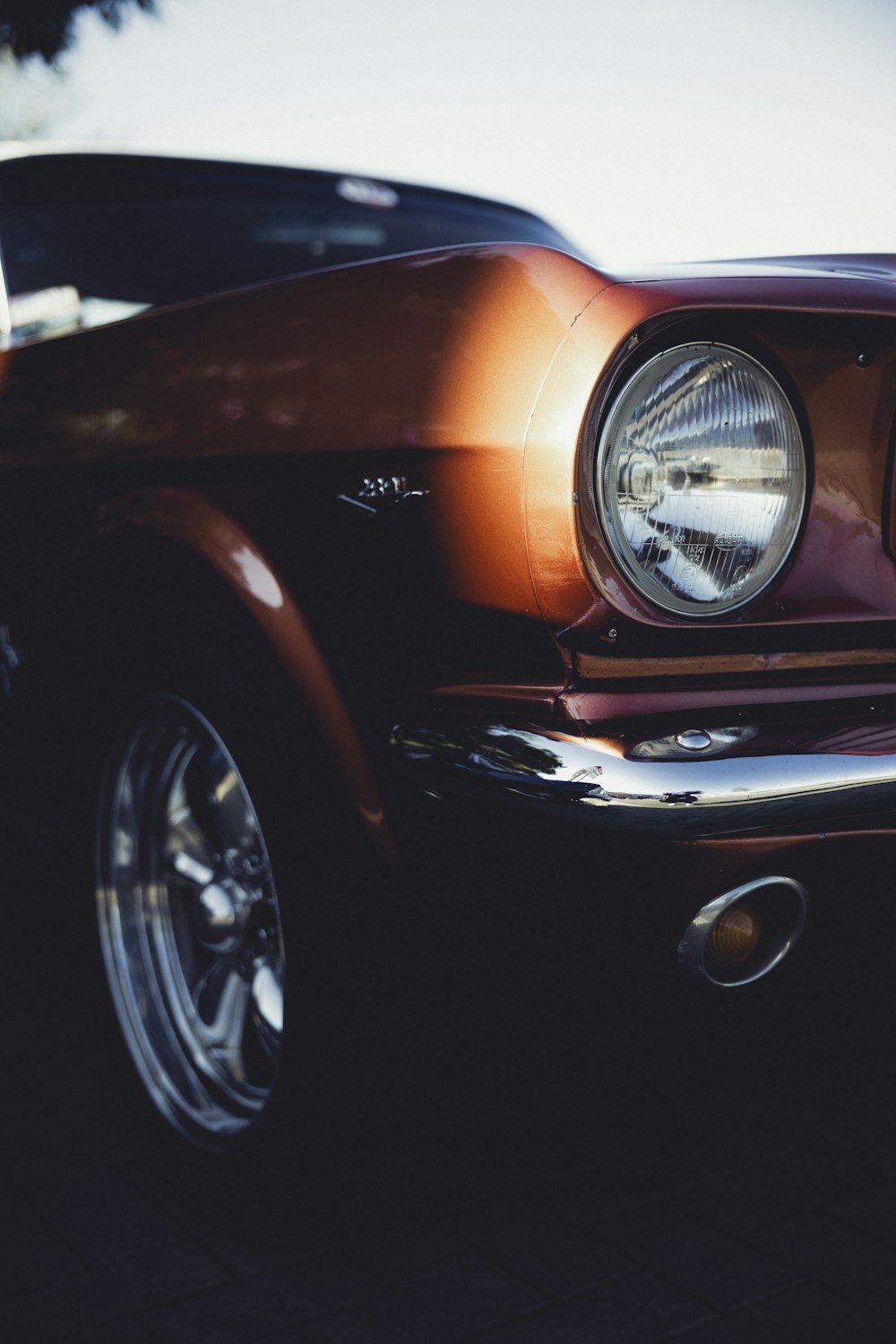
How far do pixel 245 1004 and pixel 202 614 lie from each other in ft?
2.52

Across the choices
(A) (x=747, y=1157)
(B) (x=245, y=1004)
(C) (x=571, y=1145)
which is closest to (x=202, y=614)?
(B) (x=245, y=1004)

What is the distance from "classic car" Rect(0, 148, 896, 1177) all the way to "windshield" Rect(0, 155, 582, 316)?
76cm

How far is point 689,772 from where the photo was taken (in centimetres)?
129

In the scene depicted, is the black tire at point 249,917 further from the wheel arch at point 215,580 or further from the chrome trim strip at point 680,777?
the chrome trim strip at point 680,777

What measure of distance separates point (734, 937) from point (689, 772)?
0.20 meters

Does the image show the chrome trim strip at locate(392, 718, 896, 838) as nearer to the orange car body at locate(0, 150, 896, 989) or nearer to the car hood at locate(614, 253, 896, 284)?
the orange car body at locate(0, 150, 896, 989)

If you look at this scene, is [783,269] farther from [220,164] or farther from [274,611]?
[220,164]

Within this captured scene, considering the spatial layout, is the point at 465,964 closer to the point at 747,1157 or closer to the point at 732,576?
the point at 732,576

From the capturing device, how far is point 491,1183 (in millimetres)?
1965

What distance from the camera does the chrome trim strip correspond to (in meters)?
A: 1.27

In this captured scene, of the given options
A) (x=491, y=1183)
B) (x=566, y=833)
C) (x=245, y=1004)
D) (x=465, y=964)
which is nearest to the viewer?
(x=566, y=833)

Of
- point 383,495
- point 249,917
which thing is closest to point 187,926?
point 249,917

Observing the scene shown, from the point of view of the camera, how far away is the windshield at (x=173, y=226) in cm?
257

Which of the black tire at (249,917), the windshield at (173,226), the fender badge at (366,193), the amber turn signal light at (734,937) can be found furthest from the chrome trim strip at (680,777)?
Answer: the fender badge at (366,193)
